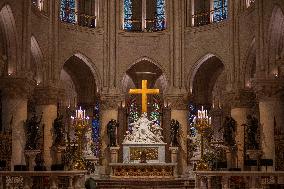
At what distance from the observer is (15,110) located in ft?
89.6

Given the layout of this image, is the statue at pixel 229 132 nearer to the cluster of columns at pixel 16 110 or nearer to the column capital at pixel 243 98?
the column capital at pixel 243 98

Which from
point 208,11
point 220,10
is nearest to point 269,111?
point 220,10

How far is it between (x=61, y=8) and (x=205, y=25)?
843 cm

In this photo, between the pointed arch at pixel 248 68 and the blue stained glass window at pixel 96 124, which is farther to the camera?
the blue stained glass window at pixel 96 124

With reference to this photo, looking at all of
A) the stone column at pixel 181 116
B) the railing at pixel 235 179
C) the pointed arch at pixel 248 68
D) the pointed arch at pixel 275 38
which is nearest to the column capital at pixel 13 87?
the railing at pixel 235 179

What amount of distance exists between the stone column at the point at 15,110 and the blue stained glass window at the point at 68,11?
9645mm

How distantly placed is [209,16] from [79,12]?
7.77 metres

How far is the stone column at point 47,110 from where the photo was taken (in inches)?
1300

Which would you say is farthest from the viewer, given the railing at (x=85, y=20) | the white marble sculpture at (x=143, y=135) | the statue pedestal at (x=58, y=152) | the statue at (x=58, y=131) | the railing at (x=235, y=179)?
the railing at (x=85, y=20)

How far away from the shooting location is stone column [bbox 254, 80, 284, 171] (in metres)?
27.2

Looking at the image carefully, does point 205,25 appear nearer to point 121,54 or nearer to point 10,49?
point 121,54

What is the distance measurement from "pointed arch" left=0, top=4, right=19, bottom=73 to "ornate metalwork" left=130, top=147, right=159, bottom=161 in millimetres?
8919

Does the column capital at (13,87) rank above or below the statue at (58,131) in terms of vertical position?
above

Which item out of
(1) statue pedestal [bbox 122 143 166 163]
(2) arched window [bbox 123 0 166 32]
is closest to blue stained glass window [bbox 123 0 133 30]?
(2) arched window [bbox 123 0 166 32]
